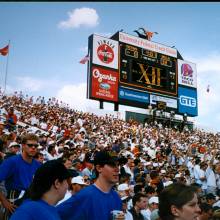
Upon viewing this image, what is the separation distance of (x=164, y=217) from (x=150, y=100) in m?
30.0

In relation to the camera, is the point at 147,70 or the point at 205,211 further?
the point at 147,70

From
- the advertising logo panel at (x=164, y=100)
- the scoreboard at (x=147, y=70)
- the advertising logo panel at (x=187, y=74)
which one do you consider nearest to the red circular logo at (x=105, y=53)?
the scoreboard at (x=147, y=70)

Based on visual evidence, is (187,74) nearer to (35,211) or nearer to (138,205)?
(138,205)

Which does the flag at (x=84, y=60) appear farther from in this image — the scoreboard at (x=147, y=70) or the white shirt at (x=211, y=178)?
the white shirt at (x=211, y=178)

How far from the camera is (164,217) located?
2.71 metres

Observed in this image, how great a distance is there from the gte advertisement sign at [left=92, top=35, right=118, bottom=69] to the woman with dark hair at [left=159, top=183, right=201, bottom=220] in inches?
1068

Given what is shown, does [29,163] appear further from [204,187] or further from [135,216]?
[204,187]

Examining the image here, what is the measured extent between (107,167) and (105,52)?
26.9 m

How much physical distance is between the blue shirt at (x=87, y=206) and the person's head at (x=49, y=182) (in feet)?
2.91

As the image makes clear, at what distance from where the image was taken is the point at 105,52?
30.2 metres

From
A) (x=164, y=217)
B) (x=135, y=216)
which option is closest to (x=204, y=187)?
(x=135, y=216)

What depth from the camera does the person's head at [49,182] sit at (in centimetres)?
261

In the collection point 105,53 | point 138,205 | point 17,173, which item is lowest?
point 138,205

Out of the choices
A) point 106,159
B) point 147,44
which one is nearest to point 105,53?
point 147,44
